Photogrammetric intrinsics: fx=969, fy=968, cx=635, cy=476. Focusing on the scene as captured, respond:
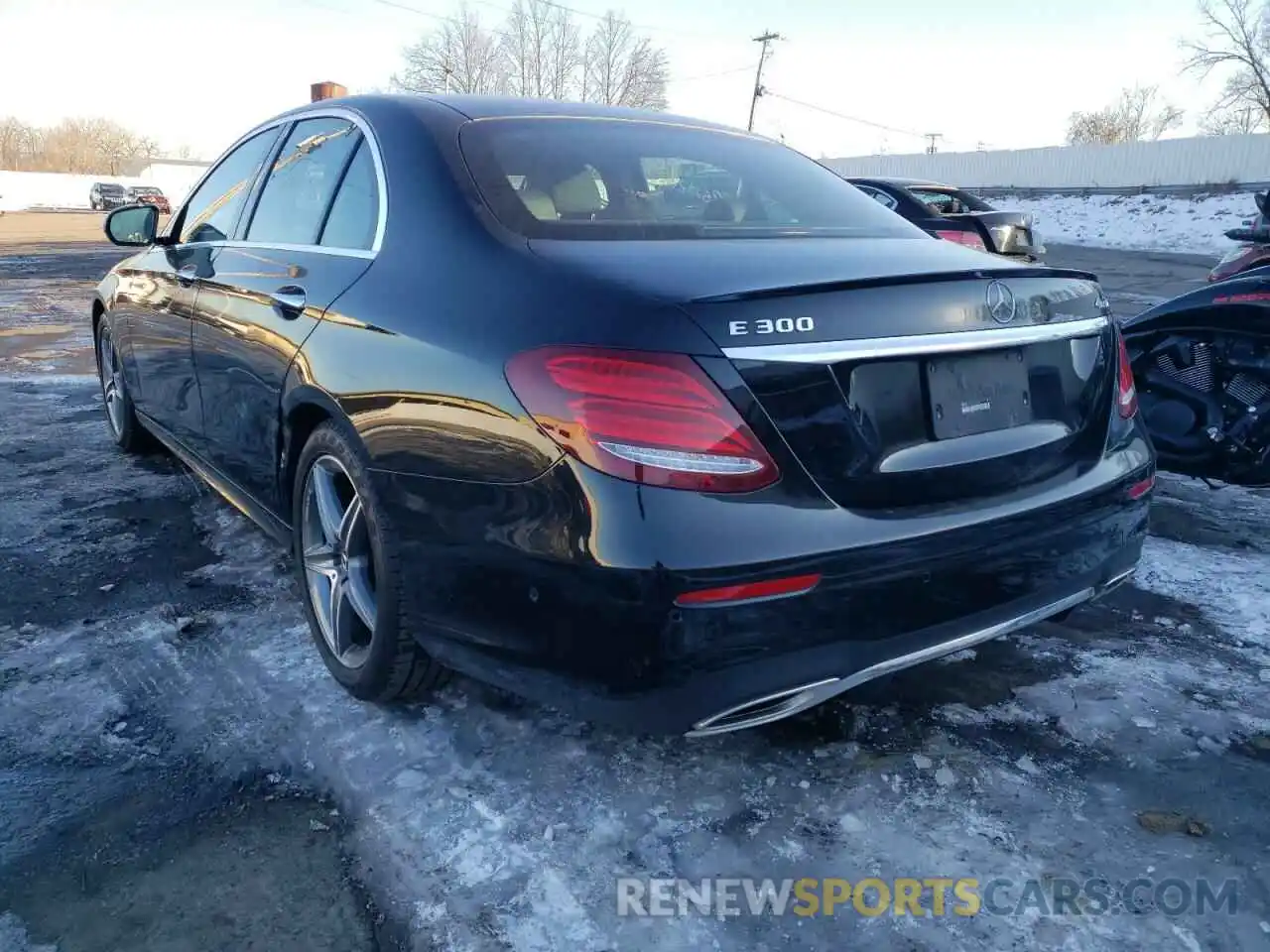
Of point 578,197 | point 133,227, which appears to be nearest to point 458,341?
point 578,197

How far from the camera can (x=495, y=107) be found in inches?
113

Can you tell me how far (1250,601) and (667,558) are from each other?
2.60 metres

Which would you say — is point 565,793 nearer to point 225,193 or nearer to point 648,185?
point 648,185

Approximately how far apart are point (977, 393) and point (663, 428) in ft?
2.41

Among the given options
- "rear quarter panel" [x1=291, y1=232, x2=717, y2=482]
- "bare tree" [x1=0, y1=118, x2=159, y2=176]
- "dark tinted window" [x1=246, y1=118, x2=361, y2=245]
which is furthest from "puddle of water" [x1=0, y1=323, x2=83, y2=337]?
"bare tree" [x1=0, y1=118, x2=159, y2=176]

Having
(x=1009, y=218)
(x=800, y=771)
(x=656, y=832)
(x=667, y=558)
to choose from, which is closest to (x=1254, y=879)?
(x=800, y=771)

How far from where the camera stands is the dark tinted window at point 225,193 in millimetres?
3574

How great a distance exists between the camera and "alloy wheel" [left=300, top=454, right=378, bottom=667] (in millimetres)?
2580

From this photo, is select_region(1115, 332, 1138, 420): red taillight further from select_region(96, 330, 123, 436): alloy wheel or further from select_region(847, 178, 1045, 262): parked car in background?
select_region(847, 178, 1045, 262): parked car in background

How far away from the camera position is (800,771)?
7.63 feet

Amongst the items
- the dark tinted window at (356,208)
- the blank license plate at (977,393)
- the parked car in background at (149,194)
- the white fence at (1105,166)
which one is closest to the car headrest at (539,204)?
the dark tinted window at (356,208)

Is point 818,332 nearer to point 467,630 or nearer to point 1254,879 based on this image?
point 467,630

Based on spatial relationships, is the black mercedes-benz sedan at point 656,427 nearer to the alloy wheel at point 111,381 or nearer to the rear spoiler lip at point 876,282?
the rear spoiler lip at point 876,282

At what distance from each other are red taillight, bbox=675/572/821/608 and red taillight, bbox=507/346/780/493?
0.18 metres
